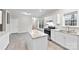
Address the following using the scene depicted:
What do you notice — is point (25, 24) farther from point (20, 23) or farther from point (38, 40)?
point (38, 40)

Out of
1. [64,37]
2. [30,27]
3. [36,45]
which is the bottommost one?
[36,45]

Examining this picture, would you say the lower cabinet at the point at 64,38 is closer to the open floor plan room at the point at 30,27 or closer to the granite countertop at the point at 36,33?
the open floor plan room at the point at 30,27

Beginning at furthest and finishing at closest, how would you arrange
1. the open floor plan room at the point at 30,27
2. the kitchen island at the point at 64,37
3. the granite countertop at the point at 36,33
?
1. the kitchen island at the point at 64,37
2. the granite countertop at the point at 36,33
3. the open floor plan room at the point at 30,27

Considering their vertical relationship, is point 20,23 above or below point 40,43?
above

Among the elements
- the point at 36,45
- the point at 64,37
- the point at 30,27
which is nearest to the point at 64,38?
the point at 64,37

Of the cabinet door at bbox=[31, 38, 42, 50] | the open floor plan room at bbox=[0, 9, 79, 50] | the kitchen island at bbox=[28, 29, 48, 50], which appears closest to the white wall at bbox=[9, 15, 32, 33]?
the open floor plan room at bbox=[0, 9, 79, 50]

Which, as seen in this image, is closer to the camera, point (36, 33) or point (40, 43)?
point (36, 33)

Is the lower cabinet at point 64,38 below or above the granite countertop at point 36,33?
below

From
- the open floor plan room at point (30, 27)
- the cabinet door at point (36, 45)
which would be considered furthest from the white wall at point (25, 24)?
the cabinet door at point (36, 45)
